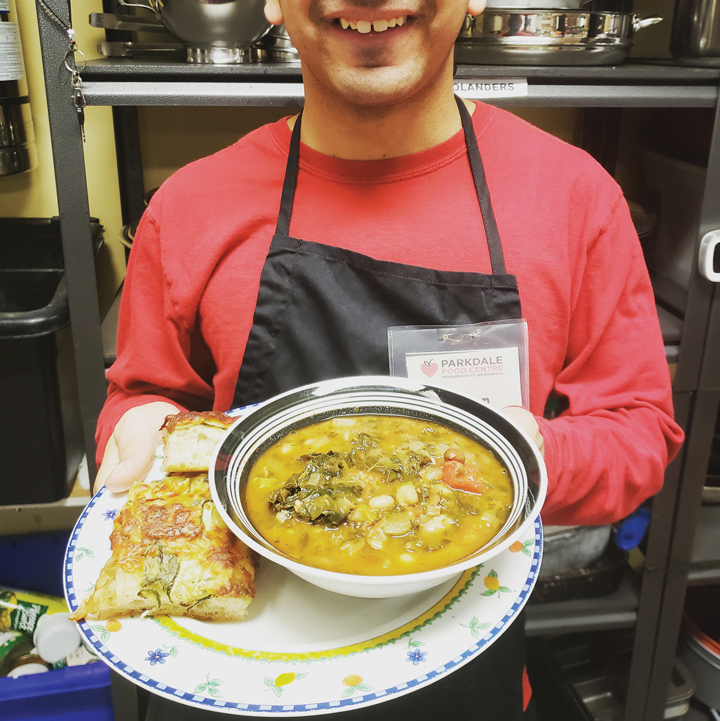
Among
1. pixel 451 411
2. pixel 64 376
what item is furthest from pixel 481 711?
pixel 64 376

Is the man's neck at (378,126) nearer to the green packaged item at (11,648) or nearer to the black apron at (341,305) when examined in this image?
the black apron at (341,305)

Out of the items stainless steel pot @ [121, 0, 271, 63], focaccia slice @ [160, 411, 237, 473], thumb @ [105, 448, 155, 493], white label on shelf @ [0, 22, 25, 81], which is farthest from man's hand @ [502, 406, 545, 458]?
white label on shelf @ [0, 22, 25, 81]

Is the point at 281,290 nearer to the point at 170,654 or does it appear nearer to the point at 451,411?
the point at 451,411

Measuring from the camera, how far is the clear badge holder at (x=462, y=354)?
3.94 ft

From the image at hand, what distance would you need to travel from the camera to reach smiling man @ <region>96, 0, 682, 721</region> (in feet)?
3.89

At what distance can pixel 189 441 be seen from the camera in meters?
0.93

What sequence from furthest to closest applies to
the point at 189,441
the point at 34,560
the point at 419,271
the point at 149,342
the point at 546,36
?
1. the point at 34,560
2. the point at 546,36
3. the point at 149,342
4. the point at 419,271
5. the point at 189,441

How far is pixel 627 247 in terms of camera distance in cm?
124

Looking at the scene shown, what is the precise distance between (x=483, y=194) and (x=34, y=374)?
43.7 inches

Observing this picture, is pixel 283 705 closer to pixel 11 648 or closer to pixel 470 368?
pixel 470 368

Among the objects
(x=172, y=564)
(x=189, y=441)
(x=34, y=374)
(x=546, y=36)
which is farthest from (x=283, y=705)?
(x=546, y=36)

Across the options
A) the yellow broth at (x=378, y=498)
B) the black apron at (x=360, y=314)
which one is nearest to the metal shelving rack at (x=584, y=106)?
the black apron at (x=360, y=314)

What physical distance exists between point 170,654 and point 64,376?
1.44 meters

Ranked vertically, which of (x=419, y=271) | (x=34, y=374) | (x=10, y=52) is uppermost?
(x=10, y=52)
